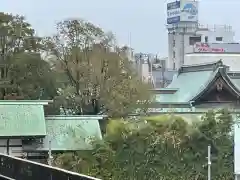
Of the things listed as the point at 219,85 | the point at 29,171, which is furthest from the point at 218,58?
the point at 29,171

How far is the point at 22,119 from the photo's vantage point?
73.2 ft

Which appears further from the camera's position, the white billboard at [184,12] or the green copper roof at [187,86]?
the white billboard at [184,12]

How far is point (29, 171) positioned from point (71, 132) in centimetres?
1280

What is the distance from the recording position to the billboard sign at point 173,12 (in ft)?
307

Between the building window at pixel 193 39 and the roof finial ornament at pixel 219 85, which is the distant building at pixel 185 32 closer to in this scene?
the building window at pixel 193 39

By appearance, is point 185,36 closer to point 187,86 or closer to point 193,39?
point 193,39

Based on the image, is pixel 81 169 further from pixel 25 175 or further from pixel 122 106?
pixel 25 175

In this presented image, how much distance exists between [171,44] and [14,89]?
6190cm

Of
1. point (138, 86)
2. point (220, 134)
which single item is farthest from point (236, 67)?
point (220, 134)

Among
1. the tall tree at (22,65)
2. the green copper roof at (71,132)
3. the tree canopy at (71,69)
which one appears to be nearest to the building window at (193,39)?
the tree canopy at (71,69)

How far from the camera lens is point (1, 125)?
2200 centimetres

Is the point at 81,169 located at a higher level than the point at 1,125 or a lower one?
lower

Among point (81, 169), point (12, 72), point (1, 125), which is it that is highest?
point (12, 72)

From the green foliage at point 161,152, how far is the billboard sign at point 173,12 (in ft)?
240
